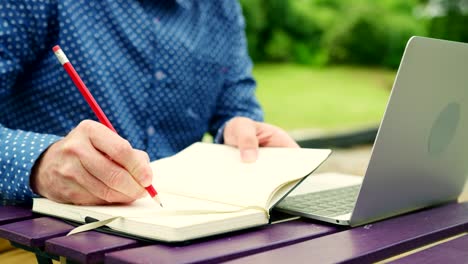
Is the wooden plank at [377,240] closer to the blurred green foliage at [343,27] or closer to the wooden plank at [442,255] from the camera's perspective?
the wooden plank at [442,255]

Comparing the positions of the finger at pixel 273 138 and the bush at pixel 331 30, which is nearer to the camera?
the finger at pixel 273 138

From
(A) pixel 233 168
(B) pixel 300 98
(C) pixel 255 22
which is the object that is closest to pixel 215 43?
(A) pixel 233 168

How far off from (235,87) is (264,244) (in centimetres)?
82

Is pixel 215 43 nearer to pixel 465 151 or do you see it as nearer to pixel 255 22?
pixel 465 151

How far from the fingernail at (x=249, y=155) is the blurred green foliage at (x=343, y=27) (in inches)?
80.5

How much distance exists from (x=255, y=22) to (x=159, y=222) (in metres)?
2.53

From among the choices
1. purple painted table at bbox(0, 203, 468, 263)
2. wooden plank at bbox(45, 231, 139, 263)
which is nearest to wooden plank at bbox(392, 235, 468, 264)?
purple painted table at bbox(0, 203, 468, 263)

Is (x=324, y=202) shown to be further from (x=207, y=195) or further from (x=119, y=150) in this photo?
(x=119, y=150)

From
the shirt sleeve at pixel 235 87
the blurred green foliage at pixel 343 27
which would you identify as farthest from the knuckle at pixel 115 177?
the blurred green foliage at pixel 343 27

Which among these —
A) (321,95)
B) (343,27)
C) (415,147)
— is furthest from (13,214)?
(321,95)

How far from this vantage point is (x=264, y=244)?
710 mm

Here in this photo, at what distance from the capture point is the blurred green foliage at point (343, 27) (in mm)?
3199

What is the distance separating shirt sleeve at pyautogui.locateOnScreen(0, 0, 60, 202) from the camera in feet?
2.86

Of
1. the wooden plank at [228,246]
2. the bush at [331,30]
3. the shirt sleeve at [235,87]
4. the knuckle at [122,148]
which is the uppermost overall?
the bush at [331,30]
